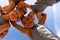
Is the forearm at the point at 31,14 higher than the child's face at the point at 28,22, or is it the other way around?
the forearm at the point at 31,14

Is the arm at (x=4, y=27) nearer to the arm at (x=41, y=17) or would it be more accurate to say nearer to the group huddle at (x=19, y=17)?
the group huddle at (x=19, y=17)

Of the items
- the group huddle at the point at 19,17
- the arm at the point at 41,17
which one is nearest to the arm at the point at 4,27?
the group huddle at the point at 19,17

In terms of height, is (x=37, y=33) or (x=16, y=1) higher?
(x=16, y=1)

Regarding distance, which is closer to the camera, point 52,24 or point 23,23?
point 23,23

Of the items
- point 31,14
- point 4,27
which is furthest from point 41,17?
point 4,27

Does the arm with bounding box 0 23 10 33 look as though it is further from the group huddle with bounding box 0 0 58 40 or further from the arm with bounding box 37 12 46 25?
the arm with bounding box 37 12 46 25

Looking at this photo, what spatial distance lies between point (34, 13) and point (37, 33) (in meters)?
0.11

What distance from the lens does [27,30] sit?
0.62 metres

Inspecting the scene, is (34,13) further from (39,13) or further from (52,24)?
(52,24)

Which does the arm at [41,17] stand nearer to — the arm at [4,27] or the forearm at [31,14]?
the forearm at [31,14]

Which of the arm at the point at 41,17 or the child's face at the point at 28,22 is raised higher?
the arm at the point at 41,17

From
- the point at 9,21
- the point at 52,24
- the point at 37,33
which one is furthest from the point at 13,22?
the point at 52,24

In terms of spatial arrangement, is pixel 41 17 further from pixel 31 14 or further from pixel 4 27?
pixel 4 27

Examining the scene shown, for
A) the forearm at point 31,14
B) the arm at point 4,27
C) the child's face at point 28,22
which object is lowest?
the arm at point 4,27
